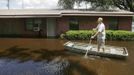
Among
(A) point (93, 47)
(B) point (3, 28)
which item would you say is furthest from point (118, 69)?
(B) point (3, 28)

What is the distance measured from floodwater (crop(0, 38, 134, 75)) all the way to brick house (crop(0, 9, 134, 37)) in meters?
6.90

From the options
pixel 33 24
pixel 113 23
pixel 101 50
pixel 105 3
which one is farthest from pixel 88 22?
pixel 101 50

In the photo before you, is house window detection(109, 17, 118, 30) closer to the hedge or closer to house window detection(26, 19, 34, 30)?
the hedge

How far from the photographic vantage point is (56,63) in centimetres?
1347

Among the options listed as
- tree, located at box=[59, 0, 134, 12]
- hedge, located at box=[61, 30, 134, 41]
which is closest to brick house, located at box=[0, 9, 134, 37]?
hedge, located at box=[61, 30, 134, 41]

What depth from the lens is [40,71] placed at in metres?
11.7

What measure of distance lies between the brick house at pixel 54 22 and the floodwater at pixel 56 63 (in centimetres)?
690

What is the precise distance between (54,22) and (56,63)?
38.0 feet

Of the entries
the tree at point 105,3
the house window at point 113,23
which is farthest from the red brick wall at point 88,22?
the tree at point 105,3

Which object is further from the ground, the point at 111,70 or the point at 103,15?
the point at 103,15

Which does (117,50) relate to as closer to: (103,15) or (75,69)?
(75,69)

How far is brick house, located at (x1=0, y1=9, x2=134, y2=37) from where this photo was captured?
24.0m

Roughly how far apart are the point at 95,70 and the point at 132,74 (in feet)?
5.23

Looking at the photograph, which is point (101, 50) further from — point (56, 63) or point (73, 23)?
point (73, 23)
